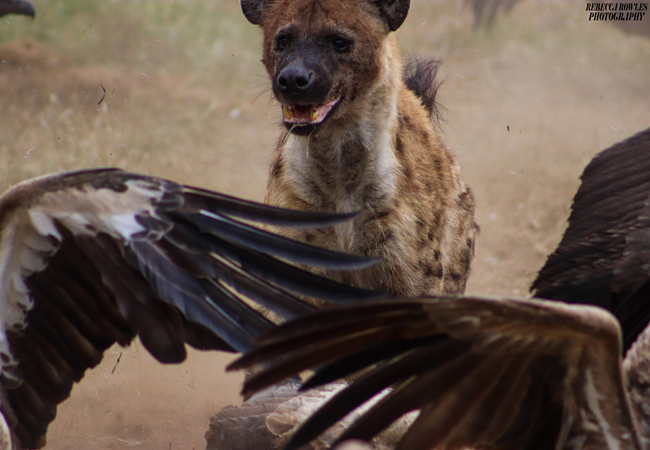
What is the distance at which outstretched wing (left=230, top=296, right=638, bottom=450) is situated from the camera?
185 centimetres

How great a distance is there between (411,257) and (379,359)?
199 cm

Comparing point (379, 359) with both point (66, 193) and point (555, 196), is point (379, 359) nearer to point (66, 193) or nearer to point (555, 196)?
point (66, 193)

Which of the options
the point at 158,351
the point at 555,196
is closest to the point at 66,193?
the point at 158,351

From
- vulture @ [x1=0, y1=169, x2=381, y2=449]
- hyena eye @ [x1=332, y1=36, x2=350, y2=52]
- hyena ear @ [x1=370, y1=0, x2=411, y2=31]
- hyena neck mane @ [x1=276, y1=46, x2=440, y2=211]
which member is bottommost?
vulture @ [x1=0, y1=169, x2=381, y2=449]

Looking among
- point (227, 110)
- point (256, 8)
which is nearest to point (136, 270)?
point (256, 8)

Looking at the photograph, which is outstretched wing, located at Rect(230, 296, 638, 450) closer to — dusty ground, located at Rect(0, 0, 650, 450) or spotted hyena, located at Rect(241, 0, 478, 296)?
spotted hyena, located at Rect(241, 0, 478, 296)

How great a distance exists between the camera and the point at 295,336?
5.92ft

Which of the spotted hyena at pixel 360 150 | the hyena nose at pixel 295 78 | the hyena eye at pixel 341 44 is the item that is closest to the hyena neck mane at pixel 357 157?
the spotted hyena at pixel 360 150

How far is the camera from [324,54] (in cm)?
378

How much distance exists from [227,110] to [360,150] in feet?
15.7

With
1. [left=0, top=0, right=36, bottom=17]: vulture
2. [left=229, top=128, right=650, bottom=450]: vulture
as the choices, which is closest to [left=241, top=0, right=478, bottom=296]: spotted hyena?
[left=229, top=128, right=650, bottom=450]: vulture

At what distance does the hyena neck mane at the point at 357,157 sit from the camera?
3.97 m

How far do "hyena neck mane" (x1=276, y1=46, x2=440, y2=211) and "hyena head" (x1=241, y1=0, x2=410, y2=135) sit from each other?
0.07 metres

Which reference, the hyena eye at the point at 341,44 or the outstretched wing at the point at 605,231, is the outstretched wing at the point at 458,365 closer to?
the outstretched wing at the point at 605,231
